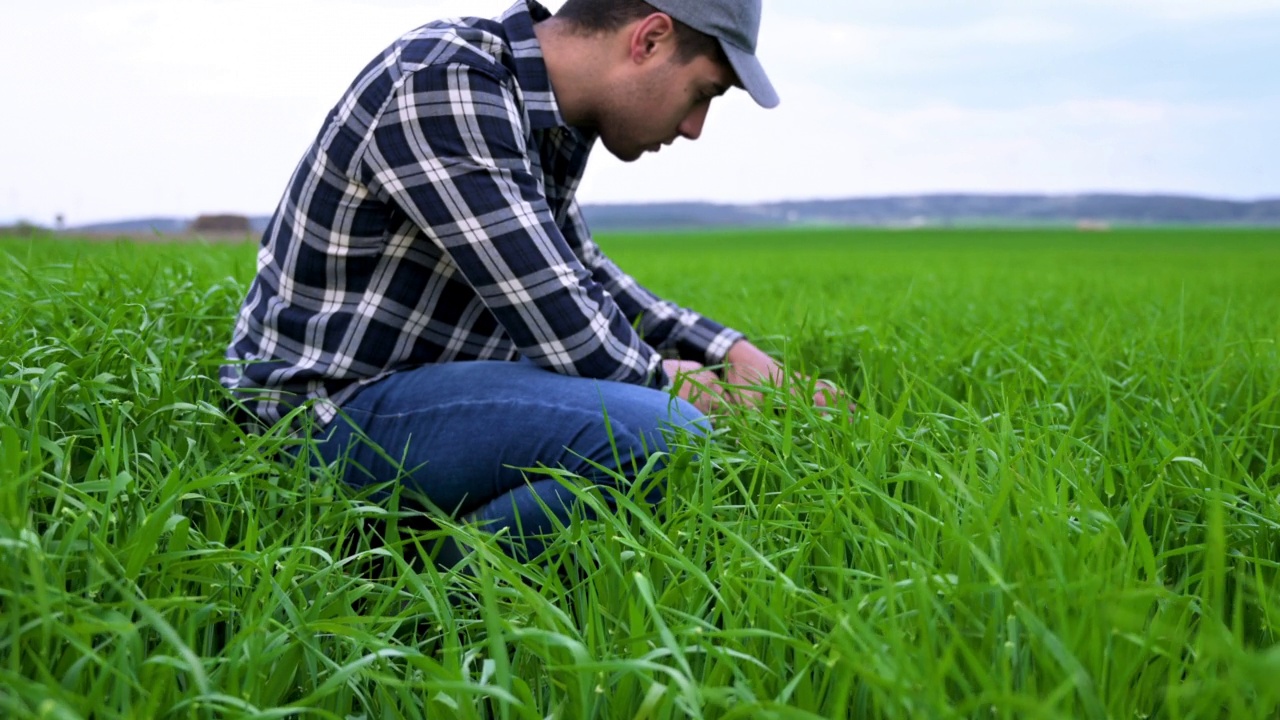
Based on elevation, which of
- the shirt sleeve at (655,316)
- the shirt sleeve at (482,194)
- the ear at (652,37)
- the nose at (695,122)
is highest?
the ear at (652,37)

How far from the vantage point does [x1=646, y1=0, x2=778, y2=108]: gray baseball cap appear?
2.28 m

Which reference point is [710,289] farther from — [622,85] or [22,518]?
[22,518]

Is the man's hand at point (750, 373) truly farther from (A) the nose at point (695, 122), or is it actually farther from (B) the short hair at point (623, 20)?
(B) the short hair at point (623, 20)

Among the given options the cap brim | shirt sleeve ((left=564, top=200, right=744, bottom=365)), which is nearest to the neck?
the cap brim

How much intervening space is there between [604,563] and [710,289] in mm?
5325

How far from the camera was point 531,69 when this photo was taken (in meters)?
2.29

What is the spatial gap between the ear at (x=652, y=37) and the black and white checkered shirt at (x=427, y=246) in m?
0.23

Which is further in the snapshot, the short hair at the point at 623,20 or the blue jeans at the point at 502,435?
the short hair at the point at 623,20

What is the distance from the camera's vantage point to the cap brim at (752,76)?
7.84ft

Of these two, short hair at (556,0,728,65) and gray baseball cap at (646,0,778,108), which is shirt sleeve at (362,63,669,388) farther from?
gray baseball cap at (646,0,778,108)

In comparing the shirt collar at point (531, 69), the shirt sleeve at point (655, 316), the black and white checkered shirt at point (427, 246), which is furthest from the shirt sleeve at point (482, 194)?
the shirt sleeve at point (655, 316)

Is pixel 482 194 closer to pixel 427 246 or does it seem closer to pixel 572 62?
pixel 427 246

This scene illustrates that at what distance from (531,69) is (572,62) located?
0.11 m

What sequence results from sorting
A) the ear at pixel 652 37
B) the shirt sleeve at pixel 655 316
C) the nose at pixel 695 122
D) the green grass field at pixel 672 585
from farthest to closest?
the shirt sleeve at pixel 655 316 → the nose at pixel 695 122 → the ear at pixel 652 37 → the green grass field at pixel 672 585
